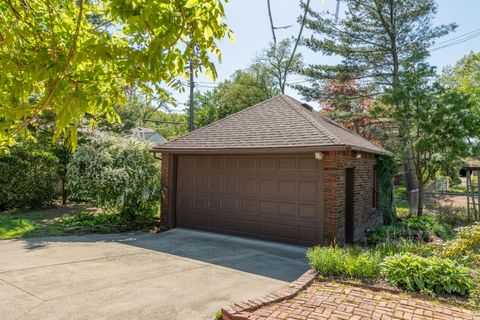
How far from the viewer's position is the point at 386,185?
11.6 meters

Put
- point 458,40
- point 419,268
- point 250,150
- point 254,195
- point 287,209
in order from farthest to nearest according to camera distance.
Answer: point 458,40 → point 254,195 → point 250,150 → point 287,209 → point 419,268

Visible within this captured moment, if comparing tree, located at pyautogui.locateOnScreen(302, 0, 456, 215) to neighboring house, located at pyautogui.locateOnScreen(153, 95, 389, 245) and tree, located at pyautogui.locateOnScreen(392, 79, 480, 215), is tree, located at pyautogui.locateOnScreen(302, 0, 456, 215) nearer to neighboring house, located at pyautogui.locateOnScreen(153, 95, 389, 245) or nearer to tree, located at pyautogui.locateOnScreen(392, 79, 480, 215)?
tree, located at pyautogui.locateOnScreen(392, 79, 480, 215)

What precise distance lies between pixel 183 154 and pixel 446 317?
314 inches

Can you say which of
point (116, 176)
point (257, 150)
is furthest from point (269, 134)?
point (116, 176)

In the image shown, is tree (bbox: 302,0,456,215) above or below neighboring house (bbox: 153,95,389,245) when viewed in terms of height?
above

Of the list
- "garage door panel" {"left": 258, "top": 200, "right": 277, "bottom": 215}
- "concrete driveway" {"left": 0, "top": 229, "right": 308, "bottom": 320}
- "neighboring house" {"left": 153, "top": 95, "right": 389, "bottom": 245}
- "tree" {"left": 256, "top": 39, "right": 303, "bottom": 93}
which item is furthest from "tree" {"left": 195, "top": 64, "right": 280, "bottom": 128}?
"concrete driveway" {"left": 0, "top": 229, "right": 308, "bottom": 320}

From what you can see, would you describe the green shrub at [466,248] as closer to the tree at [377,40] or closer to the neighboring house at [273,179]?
the neighboring house at [273,179]

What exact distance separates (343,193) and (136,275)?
497cm

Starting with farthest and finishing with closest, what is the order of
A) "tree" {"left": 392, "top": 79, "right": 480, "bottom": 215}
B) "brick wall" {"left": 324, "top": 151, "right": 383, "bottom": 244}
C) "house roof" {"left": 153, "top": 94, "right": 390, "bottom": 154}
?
"tree" {"left": 392, "top": 79, "right": 480, "bottom": 215}
"house roof" {"left": 153, "top": 94, "right": 390, "bottom": 154}
"brick wall" {"left": 324, "top": 151, "right": 383, "bottom": 244}

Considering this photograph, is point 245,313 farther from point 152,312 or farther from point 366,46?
point 366,46

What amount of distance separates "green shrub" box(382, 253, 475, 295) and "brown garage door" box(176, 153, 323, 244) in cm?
284

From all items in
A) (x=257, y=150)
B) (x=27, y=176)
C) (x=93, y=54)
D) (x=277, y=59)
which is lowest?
(x=27, y=176)

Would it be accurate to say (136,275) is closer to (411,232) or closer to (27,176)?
(411,232)

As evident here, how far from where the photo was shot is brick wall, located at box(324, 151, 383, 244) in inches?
307
